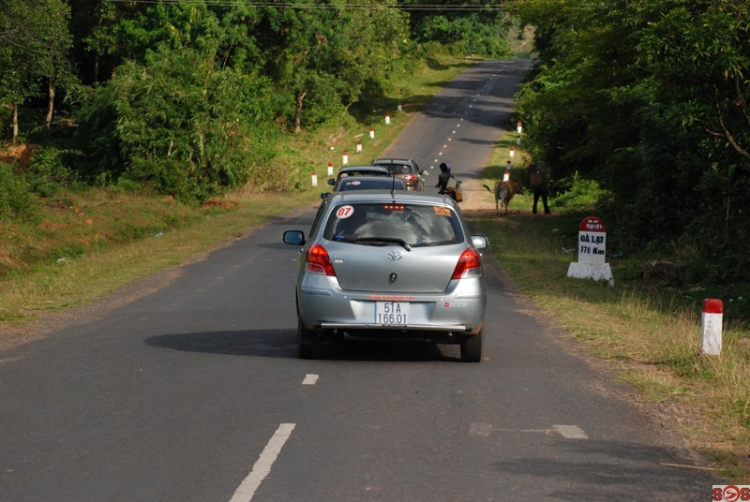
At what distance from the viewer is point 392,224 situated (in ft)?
36.2

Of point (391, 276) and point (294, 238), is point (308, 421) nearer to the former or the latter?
point (391, 276)

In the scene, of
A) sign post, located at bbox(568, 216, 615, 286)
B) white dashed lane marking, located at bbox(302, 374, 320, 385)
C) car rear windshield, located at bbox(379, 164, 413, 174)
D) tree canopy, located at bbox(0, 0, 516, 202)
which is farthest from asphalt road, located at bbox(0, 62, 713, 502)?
tree canopy, located at bbox(0, 0, 516, 202)

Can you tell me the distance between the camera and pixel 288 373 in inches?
412

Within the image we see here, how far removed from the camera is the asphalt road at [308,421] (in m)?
6.72

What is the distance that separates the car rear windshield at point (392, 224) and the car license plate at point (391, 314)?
0.67 meters

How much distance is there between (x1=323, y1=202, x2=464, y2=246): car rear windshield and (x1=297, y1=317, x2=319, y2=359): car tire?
0.98 meters

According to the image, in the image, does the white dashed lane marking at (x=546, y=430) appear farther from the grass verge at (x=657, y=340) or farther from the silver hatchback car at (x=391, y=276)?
the silver hatchback car at (x=391, y=276)

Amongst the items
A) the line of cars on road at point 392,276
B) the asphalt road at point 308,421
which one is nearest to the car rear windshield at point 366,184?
the asphalt road at point 308,421

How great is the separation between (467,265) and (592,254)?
903 cm

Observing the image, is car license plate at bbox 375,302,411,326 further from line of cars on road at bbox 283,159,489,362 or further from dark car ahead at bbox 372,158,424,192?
dark car ahead at bbox 372,158,424,192

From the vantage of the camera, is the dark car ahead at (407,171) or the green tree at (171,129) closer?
the dark car ahead at (407,171)

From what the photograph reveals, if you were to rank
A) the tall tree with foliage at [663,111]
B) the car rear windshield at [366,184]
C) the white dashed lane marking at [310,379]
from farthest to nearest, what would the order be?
1. the car rear windshield at [366,184]
2. the tall tree with foliage at [663,111]
3. the white dashed lane marking at [310,379]

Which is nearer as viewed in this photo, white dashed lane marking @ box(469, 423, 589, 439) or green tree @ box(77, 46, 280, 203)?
white dashed lane marking @ box(469, 423, 589, 439)

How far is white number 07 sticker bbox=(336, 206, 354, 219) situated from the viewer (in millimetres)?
11125
